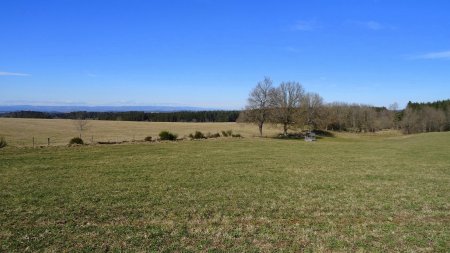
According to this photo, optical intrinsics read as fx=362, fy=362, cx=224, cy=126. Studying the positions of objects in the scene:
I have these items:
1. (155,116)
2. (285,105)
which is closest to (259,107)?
(285,105)

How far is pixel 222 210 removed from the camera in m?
10.7

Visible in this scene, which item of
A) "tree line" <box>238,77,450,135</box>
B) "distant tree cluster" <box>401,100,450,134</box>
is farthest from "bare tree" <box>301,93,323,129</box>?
"distant tree cluster" <box>401,100,450,134</box>

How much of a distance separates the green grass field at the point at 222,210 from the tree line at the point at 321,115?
48.8 metres

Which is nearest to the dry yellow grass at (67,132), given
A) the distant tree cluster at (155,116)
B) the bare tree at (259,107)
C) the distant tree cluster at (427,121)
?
the bare tree at (259,107)

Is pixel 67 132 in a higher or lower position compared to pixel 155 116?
lower

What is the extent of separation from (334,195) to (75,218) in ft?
28.3

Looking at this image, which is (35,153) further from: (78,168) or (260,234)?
(260,234)

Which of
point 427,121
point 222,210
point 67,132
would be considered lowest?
point 67,132

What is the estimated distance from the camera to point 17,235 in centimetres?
821

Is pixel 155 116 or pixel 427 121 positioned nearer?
pixel 427 121

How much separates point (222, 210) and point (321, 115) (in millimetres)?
83462

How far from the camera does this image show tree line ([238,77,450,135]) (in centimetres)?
6781

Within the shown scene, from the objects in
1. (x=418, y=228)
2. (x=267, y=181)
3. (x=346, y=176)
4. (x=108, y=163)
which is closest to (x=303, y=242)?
(x=418, y=228)

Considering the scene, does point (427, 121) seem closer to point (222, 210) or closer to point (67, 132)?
point (67, 132)
